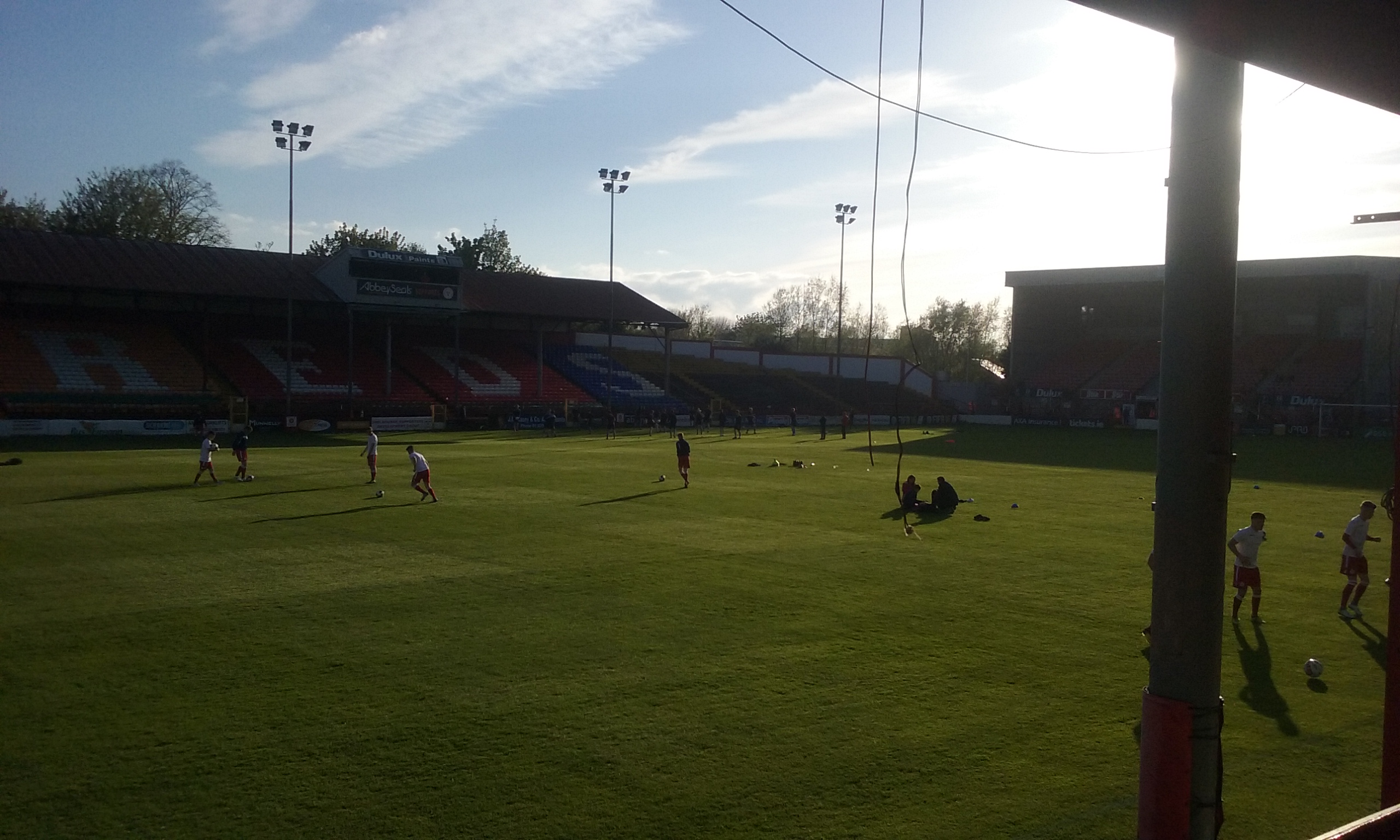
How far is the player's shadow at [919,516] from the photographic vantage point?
2240 cm

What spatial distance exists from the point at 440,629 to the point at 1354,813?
8.94 m

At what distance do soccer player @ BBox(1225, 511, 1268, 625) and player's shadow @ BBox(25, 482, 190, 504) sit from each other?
23.3 m

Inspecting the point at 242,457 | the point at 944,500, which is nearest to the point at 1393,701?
the point at 944,500

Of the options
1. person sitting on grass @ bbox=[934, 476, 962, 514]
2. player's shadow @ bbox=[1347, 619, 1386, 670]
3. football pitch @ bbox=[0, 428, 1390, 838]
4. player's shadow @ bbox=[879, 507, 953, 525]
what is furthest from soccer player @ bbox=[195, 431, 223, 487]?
player's shadow @ bbox=[1347, 619, 1386, 670]

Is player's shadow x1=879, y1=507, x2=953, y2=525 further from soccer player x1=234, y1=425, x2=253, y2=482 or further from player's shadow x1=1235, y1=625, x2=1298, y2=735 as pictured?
soccer player x1=234, y1=425, x2=253, y2=482

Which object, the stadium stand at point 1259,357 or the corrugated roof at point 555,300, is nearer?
the corrugated roof at point 555,300

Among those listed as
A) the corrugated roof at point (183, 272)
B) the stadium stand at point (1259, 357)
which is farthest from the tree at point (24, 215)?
the stadium stand at point (1259, 357)

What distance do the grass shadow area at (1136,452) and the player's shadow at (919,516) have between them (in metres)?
9.44

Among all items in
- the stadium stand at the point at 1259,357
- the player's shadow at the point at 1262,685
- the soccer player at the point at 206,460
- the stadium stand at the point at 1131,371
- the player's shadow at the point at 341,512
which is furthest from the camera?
the stadium stand at the point at 1131,371

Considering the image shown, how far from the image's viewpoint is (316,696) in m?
9.38

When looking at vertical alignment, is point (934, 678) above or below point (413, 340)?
below

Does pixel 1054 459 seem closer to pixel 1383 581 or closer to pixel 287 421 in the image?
pixel 1383 581

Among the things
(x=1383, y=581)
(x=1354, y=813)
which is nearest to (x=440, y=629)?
(x=1354, y=813)

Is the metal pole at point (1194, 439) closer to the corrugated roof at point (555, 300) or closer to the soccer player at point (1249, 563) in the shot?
the soccer player at point (1249, 563)
